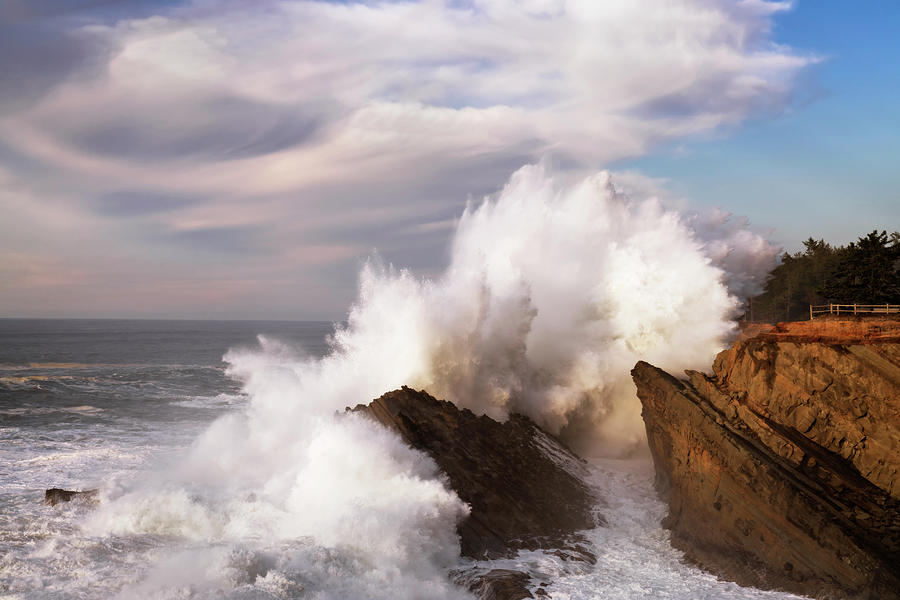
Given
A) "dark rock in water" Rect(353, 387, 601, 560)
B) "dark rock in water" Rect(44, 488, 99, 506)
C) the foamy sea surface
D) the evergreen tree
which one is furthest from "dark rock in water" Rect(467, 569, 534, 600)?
the evergreen tree

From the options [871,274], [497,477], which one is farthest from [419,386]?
[871,274]

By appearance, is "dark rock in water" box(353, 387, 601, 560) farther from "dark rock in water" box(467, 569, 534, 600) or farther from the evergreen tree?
the evergreen tree

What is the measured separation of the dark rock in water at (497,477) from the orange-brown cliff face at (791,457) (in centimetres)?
277

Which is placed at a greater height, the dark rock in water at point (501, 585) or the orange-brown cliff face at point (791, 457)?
the orange-brown cliff face at point (791, 457)

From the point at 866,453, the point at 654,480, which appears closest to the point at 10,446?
the point at 654,480

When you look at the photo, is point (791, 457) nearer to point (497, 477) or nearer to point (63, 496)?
point (497, 477)

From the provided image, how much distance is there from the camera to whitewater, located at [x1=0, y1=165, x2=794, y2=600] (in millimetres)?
12656

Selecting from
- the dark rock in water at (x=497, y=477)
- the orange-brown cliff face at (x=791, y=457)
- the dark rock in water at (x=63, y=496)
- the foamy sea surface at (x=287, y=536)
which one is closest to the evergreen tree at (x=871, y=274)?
the orange-brown cliff face at (x=791, y=457)

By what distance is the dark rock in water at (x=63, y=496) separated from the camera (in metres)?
15.7

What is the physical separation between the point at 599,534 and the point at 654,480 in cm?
452

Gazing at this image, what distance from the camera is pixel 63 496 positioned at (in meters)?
15.8

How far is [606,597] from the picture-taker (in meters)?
12.7

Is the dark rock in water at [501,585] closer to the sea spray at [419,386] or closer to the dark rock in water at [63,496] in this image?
the sea spray at [419,386]

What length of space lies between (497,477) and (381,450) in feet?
11.0
